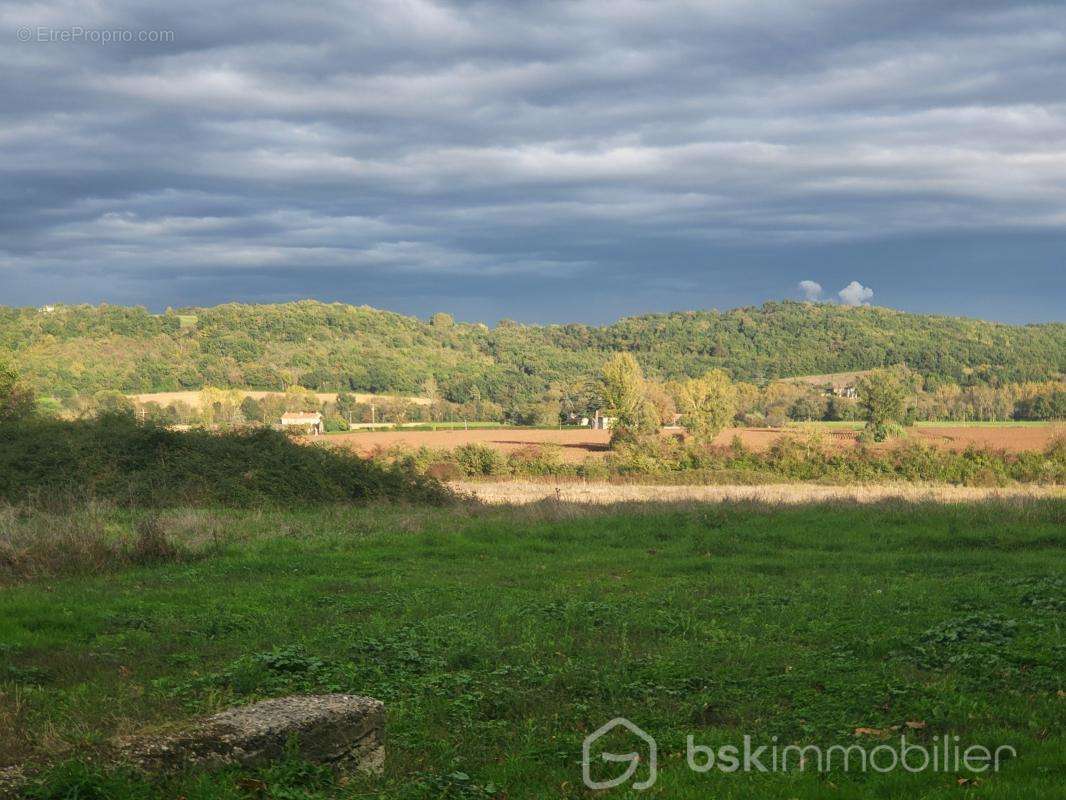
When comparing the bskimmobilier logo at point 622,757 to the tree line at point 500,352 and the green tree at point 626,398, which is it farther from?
the tree line at point 500,352

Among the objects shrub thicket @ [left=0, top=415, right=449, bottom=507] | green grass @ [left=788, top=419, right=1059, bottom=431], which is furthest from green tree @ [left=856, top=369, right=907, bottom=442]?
shrub thicket @ [left=0, top=415, right=449, bottom=507]

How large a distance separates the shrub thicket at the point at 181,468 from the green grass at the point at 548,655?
462 inches

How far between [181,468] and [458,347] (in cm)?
11757

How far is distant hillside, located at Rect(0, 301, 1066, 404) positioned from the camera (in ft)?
315

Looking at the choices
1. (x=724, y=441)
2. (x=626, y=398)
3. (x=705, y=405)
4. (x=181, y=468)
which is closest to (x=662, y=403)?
(x=705, y=405)

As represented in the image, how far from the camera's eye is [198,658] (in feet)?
32.7

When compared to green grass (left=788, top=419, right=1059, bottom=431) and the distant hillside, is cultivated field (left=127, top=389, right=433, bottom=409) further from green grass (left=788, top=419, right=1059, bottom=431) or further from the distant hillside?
green grass (left=788, top=419, right=1059, bottom=431)

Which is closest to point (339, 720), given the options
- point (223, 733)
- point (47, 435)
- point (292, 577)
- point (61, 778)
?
point (223, 733)

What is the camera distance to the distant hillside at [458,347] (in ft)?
315

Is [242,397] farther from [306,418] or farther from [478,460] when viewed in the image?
[478,460]

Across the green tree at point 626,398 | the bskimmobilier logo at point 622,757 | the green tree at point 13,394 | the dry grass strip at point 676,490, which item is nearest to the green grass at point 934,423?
the green tree at point 626,398

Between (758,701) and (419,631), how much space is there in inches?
173

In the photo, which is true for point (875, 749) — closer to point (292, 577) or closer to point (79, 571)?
point (292, 577)

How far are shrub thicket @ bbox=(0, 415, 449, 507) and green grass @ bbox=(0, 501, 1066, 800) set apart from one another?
1174 cm
